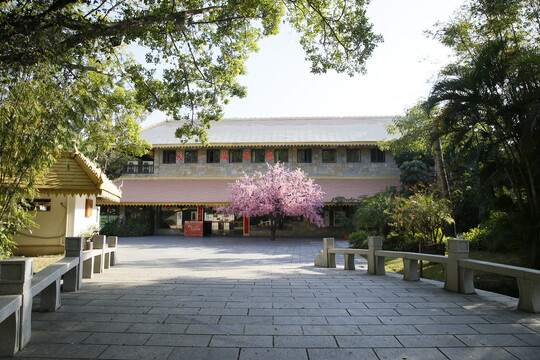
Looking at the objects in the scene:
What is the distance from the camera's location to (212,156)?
2503cm

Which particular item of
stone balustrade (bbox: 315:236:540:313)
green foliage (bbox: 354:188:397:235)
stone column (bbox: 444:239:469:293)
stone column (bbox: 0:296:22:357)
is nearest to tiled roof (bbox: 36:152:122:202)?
stone balustrade (bbox: 315:236:540:313)

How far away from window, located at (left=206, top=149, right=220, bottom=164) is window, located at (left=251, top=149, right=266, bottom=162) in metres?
2.47

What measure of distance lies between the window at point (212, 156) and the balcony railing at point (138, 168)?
4214 millimetres

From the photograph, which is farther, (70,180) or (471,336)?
(70,180)

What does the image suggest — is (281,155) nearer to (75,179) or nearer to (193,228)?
(193,228)

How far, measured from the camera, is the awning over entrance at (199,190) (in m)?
22.8

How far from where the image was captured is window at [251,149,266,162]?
24.7 m

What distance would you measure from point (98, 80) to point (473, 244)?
13586mm

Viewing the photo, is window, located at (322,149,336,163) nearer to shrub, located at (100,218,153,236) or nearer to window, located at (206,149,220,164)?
window, located at (206,149,220,164)

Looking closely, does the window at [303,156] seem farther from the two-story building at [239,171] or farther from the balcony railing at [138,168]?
the balcony railing at [138,168]

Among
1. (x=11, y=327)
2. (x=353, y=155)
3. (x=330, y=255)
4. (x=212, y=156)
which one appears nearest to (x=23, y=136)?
(x=11, y=327)

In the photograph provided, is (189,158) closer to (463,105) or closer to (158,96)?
(158,96)

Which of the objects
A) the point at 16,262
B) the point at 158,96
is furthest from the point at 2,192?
the point at 158,96

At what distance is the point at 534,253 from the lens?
735 cm
